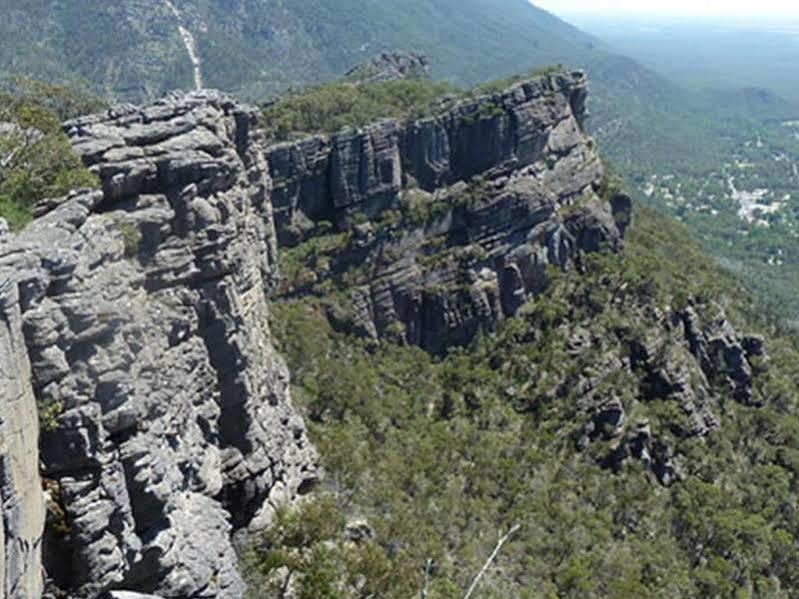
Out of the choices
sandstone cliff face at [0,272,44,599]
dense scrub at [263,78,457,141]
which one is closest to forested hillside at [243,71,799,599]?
dense scrub at [263,78,457,141]

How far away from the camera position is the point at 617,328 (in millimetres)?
65500

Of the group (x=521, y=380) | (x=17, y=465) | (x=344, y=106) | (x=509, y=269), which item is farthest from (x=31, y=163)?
(x=344, y=106)

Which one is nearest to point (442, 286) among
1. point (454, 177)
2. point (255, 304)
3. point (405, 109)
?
point (454, 177)

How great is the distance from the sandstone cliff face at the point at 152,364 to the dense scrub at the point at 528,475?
378cm

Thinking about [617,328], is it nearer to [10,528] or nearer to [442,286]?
[442,286]

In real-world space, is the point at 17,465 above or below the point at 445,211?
above

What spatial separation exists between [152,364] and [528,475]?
3309 centimetres

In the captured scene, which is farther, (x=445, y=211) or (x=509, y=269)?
(x=509, y=269)

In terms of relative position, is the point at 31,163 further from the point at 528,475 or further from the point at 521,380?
the point at 521,380

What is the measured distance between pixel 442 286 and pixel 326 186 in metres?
11.1

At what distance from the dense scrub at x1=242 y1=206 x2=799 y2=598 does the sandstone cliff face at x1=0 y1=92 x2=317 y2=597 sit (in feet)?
12.4

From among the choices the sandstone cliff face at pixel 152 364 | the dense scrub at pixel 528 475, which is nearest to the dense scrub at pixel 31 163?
the sandstone cliff face at pixel 152 364

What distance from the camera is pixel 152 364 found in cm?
2495

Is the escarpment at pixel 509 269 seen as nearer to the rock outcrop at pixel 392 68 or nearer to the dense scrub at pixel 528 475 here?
the dense scrub at pixel 528 475
